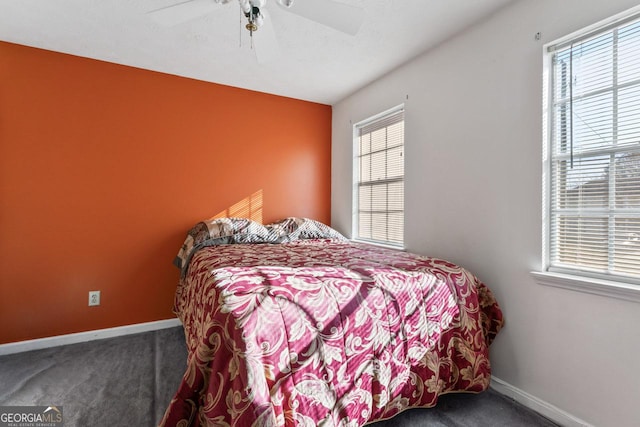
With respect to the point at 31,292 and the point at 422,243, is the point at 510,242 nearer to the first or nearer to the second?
the point at 422,243

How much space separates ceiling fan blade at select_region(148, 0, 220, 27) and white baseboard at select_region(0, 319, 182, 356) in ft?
8.02

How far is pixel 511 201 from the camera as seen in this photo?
72.9 inches

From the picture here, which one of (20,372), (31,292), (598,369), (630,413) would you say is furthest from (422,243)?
(31,292)

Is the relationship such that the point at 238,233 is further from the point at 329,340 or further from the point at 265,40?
the point at 329,340

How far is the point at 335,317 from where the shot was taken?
1317 millimetres

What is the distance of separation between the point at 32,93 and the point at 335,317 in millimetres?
2942

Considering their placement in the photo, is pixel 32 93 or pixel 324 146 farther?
pixel 324 146

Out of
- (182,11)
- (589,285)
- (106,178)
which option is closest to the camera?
(589,285)

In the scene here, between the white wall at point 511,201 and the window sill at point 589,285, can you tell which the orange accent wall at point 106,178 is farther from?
the window sill at point 589,285

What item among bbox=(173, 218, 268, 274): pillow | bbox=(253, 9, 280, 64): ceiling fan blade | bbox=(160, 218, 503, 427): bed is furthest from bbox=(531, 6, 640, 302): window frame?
bbox=(173, 218, 268, 274): pillow

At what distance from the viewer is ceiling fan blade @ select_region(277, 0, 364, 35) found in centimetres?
149

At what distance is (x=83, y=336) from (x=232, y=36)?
2.69m

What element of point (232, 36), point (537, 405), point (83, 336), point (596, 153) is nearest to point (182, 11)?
point (232, 36)

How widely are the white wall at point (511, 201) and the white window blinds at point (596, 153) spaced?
0.29 feet
